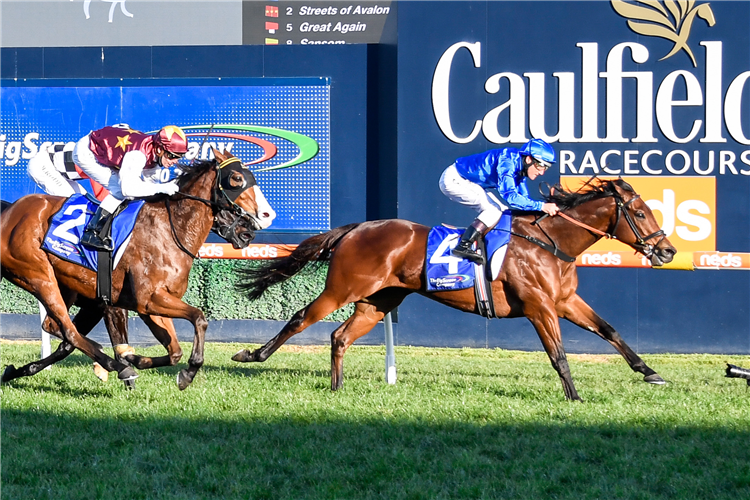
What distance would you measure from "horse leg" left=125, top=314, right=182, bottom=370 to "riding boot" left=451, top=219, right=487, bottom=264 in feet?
6.81

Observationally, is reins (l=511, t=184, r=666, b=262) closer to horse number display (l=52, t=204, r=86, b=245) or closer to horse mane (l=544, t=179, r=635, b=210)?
horse mane (l=544, t=179, r=635, b=210)

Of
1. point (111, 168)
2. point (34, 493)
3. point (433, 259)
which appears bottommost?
point (34, 493)

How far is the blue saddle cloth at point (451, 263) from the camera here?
6.27m

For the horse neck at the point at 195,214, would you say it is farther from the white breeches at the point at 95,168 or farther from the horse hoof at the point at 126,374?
the horse hoof at the point at 126,374

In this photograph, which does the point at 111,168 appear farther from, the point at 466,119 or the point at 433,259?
the point at 466,119

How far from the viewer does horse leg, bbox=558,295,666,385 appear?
21.3ft

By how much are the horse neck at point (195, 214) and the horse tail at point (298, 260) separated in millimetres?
931

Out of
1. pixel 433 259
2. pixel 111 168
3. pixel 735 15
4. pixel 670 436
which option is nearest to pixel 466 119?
pixel 735 15

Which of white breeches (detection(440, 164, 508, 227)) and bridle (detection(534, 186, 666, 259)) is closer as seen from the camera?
bridle (detection(534, 186, 666, 259))

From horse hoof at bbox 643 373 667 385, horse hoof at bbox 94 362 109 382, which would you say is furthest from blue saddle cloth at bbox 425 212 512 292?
horse hoof at bbox 94 362 109 382

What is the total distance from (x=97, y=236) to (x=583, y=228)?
11.2 feet

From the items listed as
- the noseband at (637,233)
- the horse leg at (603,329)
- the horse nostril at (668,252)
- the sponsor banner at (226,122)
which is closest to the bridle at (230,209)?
the horse leg at (603,329)

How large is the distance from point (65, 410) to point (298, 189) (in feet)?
21.8

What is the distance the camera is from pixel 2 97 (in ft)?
38.8
